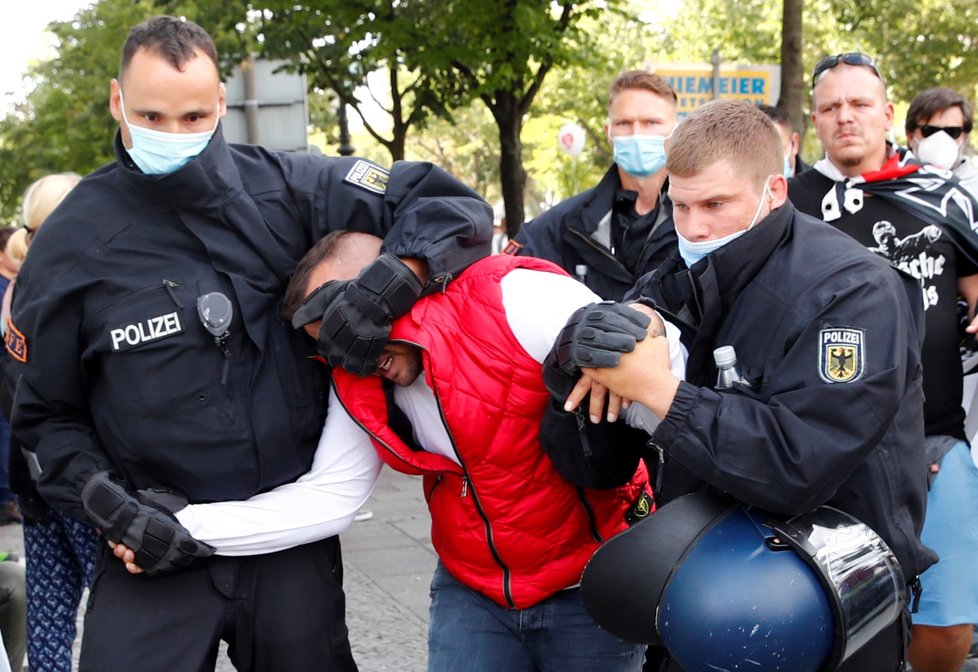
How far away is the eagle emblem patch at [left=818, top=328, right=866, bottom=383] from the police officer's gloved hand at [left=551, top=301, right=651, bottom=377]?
1.12ft

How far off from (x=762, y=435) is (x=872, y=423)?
0.71 feet

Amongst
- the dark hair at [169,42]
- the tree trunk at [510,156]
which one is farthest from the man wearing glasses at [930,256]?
the tree trunk at [510,156]

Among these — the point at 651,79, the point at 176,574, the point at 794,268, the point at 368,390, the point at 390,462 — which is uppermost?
the point at 651,79

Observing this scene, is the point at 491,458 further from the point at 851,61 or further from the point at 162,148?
the point at 851,61

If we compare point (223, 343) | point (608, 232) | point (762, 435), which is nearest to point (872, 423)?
point (762, 435)

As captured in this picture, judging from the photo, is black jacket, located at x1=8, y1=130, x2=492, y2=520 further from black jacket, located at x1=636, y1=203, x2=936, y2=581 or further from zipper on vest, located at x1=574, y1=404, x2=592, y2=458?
black jacket, located at x1=636, y1=203, x2=936, y2=581

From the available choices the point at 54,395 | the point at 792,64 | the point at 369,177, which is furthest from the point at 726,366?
the point at 792,64

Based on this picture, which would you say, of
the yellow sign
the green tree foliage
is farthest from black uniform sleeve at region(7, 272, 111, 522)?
the green tree foliage

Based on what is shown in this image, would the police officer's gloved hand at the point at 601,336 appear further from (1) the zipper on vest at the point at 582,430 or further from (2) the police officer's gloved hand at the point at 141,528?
(2) the police officer's gloved hand at the point at 141,528

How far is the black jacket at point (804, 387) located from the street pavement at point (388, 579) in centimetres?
287

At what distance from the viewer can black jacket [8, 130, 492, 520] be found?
2.96m

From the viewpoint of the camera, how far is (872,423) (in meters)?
2.26

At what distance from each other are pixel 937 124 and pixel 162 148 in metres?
4.32

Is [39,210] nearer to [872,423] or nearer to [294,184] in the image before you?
[294,184]
